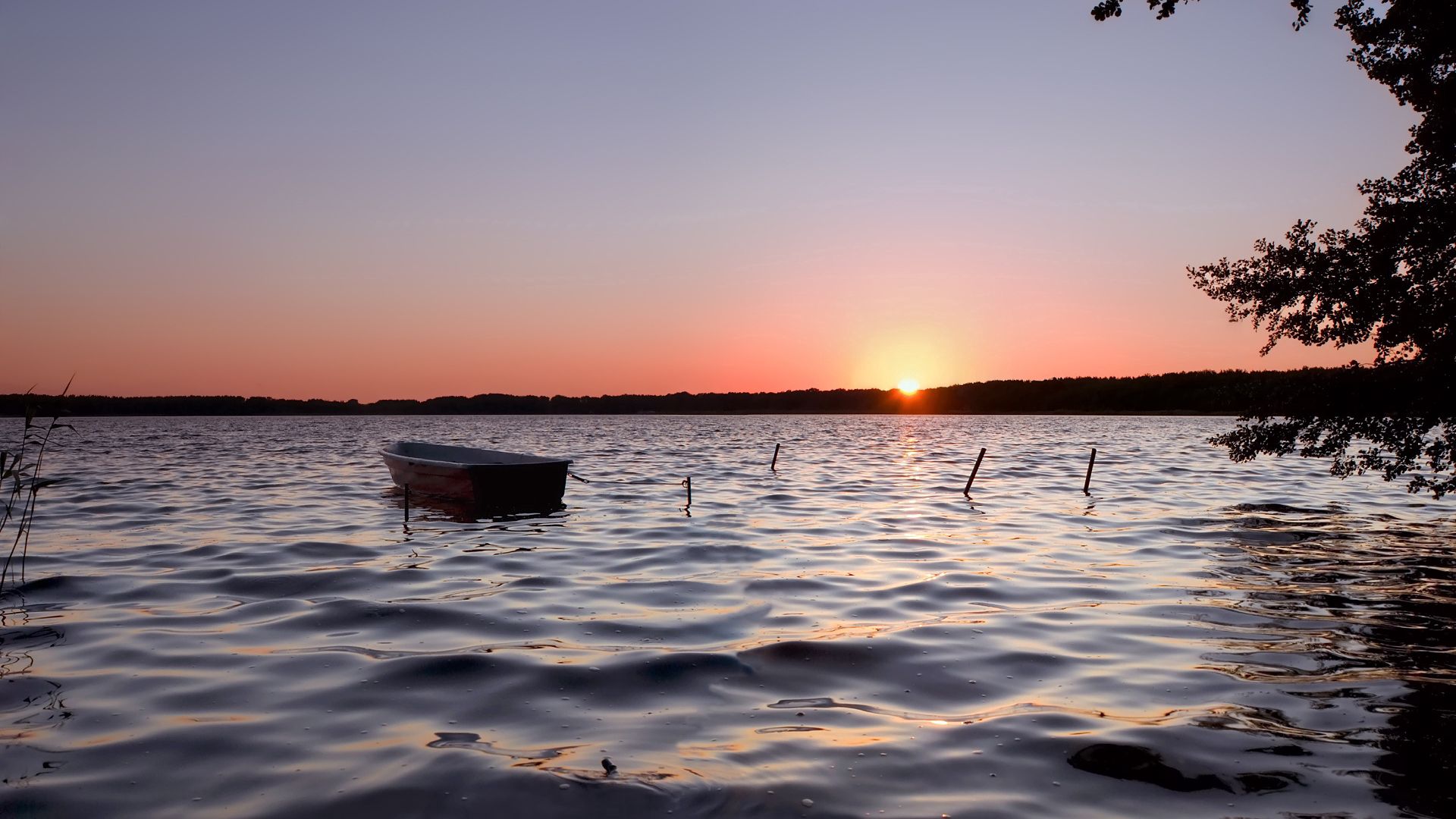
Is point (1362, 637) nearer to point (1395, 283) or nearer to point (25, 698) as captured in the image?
point (1395, 283)

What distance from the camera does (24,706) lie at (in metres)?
7.62

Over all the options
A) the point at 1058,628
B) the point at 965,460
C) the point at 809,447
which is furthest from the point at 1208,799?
the point at 809,447

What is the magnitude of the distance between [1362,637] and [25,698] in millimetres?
13070

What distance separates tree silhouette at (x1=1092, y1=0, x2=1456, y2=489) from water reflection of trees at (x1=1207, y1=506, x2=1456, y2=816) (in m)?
1.96

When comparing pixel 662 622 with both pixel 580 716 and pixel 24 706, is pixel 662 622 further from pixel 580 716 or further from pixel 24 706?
pixel 24 706

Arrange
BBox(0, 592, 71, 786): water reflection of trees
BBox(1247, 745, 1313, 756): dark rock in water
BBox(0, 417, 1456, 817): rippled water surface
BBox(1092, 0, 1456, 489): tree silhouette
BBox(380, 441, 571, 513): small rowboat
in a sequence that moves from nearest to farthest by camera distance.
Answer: BBox(0, 417, 1456, 817): rippled water surface < BBox(0, 592, 71, 786): water reflection of trees < BBox(1247, 745, 1313, 756): dark rock in water < BBox(1092, 0, 1456, 489): tree silhouette < BBox(380, 441, 571, 513): small rowboat

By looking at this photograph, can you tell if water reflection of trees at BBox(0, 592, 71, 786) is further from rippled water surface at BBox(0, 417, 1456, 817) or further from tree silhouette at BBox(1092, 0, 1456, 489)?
tree silhouette at BBox(1092, 0, 1456, 489)

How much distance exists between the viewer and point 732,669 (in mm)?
8875

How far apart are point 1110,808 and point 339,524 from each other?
18860mm

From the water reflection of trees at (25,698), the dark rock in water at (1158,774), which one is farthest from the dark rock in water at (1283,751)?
the water reflection of trees at (25,698)

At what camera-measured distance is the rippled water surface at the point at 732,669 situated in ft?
19.5

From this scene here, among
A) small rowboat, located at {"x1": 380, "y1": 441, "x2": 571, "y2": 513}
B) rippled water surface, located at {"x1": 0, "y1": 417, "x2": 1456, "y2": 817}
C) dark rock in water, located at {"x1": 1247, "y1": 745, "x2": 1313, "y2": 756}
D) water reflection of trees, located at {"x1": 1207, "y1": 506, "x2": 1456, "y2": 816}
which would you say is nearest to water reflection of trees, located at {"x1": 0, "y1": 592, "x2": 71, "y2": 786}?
rippled water surface, located at {"x1": 0, "y1": 417, "x2": 1456, "y2": 817}

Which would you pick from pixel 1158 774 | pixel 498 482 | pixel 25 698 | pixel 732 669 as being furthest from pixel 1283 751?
pixel 498 482

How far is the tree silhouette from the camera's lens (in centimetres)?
1535
